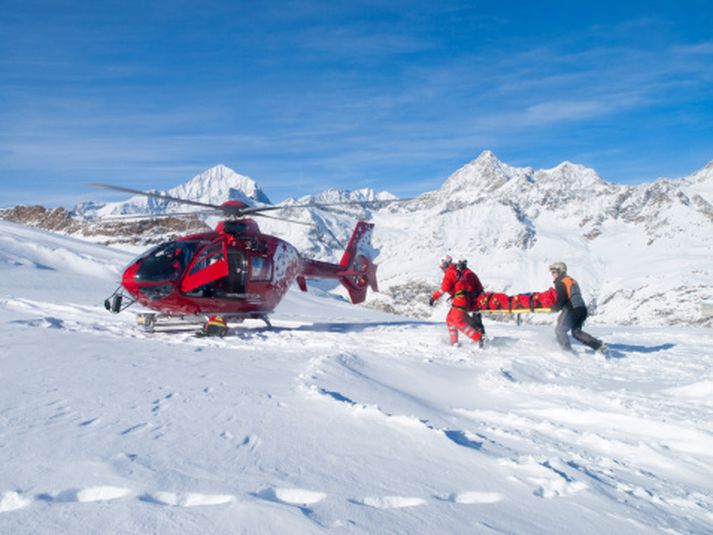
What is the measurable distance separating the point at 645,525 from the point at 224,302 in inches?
375

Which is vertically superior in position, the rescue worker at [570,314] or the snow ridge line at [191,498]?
the rescue worker at [570,314]

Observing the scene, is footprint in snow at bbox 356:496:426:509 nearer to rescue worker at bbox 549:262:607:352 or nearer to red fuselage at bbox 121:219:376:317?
rescue worker at bbox 549:262:607:352

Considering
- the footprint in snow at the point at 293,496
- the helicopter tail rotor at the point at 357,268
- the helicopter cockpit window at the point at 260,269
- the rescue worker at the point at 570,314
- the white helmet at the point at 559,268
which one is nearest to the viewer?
the footprint in snow at the point at 293,496

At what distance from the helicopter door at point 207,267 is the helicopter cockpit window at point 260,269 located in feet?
2.36

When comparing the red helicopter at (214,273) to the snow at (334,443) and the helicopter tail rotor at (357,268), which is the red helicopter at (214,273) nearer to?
the snow at (334,443)

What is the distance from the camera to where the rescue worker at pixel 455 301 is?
1010 cm

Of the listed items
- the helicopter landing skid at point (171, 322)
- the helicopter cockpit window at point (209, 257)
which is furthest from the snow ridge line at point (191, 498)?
the helicopter cockpit window at point (209, 257)

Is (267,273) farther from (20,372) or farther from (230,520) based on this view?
(230,520)

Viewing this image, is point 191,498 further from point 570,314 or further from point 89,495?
point 570,314

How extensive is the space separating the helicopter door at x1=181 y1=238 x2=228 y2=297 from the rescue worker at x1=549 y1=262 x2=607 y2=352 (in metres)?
6.87

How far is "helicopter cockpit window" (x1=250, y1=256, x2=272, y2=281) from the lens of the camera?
11.7 m

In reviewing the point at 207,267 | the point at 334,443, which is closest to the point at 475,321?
the point at 207,267

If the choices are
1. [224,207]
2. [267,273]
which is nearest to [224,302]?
[267,273]

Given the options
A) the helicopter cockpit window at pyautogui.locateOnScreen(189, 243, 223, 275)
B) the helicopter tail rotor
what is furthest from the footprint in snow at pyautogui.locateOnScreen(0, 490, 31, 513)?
the helicopter tail rotor
